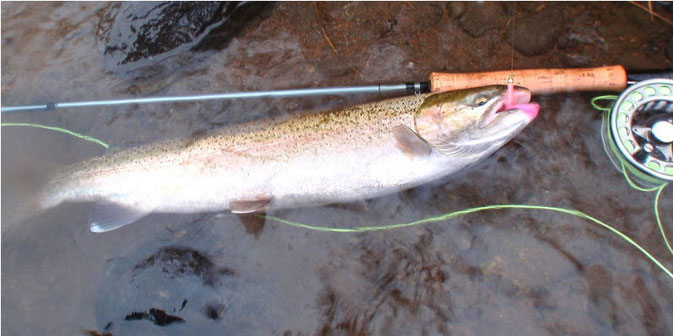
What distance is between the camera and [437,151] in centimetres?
269

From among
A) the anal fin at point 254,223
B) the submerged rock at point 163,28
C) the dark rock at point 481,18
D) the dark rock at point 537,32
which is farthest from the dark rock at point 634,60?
the anal fin at point 254,223

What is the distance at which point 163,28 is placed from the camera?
3.15 m

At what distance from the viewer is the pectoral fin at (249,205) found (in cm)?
275

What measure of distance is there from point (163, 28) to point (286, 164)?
58.3 inches

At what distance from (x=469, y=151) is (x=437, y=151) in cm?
20

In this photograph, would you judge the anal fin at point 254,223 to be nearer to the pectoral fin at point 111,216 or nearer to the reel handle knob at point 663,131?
the pectoral fin at point 111,216

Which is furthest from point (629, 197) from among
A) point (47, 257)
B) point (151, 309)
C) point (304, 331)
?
point (47, 257)

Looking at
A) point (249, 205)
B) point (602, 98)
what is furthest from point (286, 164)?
point (602, 98)

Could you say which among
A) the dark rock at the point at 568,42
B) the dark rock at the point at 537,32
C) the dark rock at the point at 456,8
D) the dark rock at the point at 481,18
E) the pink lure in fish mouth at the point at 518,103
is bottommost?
the pink lure in fish mouth at the point at 518,103

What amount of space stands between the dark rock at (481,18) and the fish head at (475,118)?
918mm

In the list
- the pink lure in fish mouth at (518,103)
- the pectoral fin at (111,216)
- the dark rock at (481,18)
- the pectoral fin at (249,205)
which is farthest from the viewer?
the dark rock at (481,18)

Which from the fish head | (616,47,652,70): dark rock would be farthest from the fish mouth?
(616,47,652,70): dark rock

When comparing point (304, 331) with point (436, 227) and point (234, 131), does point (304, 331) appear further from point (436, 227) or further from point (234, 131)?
point (234, 131)

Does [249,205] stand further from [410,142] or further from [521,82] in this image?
[521,82]
